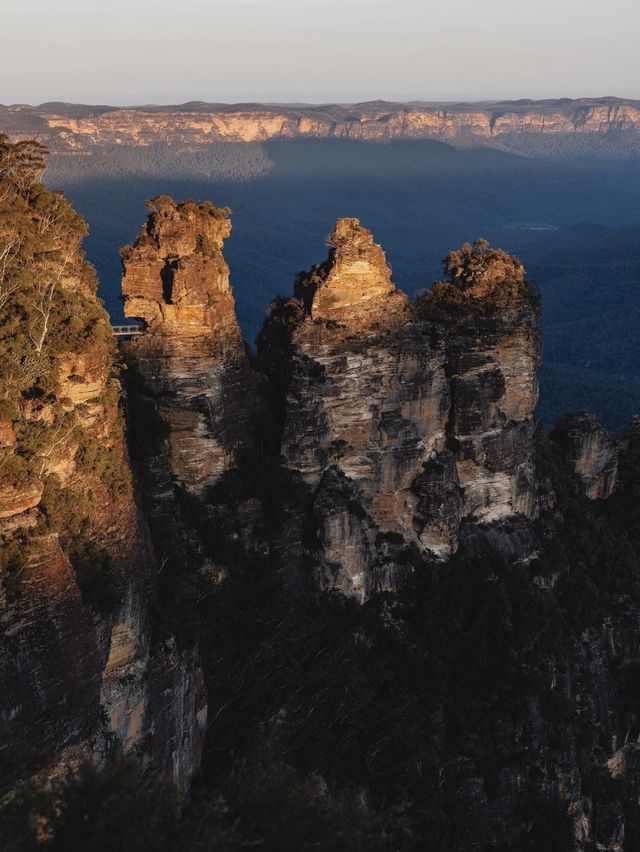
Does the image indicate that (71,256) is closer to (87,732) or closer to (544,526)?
(87,732)

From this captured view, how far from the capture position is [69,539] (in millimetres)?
18969

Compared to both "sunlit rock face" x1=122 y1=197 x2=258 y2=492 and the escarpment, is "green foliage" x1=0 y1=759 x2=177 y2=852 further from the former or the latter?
"sunlit rock face" x1=122 y1=197 x2=258 y2=492

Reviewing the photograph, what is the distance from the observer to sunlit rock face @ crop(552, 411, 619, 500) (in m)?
39.3

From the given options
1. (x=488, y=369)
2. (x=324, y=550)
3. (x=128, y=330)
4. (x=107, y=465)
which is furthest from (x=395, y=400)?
(x=107, y=465)

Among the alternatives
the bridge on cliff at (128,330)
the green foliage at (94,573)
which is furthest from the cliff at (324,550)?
the bridge on cliff at (128,330)

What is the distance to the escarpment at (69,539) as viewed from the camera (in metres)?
17.3

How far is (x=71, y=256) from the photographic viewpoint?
2319 cm

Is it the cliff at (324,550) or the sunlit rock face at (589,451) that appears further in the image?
the sunlit rock face at (589,451)

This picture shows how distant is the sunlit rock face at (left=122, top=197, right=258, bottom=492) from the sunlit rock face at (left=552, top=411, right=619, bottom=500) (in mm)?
17136

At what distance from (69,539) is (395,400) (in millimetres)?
13539

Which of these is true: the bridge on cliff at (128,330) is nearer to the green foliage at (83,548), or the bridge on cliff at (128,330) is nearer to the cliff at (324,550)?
the cliff at (324,550)

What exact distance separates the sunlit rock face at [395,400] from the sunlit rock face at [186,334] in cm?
270

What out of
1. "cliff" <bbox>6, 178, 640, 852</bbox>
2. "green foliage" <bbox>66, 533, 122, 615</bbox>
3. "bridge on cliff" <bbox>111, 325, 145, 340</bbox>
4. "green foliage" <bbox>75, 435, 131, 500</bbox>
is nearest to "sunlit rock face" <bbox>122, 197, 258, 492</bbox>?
"cliff" <bbox>6, 178, 640, 852</bbox>

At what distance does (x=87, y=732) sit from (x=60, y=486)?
467cm
